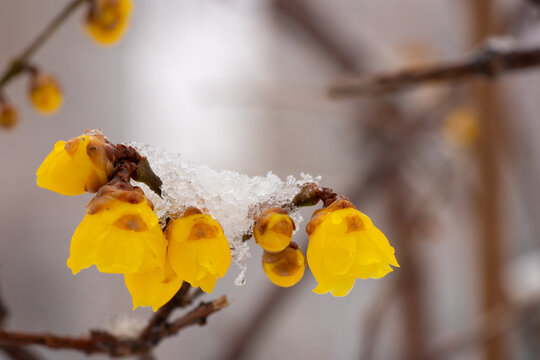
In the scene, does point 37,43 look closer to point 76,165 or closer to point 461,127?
point 76,165

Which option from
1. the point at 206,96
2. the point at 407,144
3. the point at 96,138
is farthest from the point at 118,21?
the point at 206,96

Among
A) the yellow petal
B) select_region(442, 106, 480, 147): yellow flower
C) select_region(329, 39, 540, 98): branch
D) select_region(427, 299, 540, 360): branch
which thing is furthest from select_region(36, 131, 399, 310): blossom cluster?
select_region(442, 106, 480, 147): yellow flower

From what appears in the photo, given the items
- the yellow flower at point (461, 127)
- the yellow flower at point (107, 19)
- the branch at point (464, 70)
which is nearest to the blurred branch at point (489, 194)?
the yellow flower at point (461, 127)

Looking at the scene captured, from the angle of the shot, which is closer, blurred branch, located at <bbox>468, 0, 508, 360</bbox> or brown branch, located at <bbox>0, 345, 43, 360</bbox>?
brown branch, located at <bbox>0, 345, 43, 360</bbox>

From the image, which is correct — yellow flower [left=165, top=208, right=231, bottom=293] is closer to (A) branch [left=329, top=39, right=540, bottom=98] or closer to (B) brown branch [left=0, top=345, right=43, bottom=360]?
(B) brown branch [left=0, top=345, right=43, bottom=360]

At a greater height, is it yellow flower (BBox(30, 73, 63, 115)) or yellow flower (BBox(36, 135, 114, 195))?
yellow flower (BBox(30, 73, 63, 115))

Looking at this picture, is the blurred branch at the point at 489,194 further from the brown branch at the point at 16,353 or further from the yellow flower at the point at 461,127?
the brown branch at the point at 16,353
